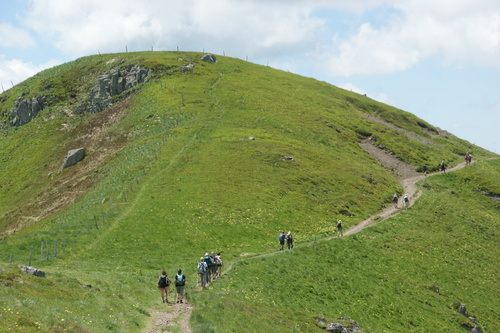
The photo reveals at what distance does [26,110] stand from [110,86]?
2842 cm

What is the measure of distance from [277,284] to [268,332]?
1138 cm

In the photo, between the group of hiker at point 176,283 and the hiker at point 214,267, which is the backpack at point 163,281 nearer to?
the group of hiker at point 176,283

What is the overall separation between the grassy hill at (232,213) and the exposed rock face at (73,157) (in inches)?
81.7

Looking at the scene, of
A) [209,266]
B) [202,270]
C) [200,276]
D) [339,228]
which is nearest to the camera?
[202,270]

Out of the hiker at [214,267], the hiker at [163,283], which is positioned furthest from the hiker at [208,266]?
the hiker at [163,283]

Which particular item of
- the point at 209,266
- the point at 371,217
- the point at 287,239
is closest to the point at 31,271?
the point at 209,266

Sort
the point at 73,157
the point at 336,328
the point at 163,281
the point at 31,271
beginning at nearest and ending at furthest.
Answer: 1. the point at 31,271
2. the point at 163,281
3. the point at 336,328
4. the point at 73,157

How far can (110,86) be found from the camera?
131m

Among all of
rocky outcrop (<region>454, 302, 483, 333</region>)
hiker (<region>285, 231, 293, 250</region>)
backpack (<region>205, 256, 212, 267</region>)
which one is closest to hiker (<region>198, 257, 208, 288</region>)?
backpack (<region>205, 256, 212, 267</region>)

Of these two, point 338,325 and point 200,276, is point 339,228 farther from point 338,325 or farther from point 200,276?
point 200,276

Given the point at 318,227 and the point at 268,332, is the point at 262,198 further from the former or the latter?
the point at 268,332

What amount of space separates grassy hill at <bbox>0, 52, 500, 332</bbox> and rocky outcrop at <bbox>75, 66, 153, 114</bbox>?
329 centimetres

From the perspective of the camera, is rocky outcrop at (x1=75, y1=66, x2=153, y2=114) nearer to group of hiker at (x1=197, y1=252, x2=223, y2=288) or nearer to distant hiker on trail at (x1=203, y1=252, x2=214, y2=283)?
group of hiker at (x1=197, y1=252, x2=223, y2=288)

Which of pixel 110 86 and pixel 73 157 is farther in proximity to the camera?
pixel 110 86
